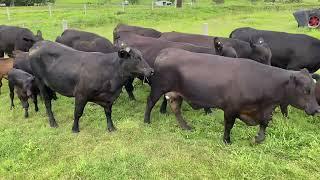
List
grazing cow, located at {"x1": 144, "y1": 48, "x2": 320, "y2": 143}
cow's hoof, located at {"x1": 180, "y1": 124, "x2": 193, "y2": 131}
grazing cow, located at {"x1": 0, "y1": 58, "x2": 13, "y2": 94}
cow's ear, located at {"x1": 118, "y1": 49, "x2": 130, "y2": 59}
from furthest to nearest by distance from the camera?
grazing cow, located at {"x1": 0, "y1": 58, "x2": 13, "y2": 94}
cow's hoof, located at {"x1": 180, "y1": 124, "x2": 193, "y2": 131}
cow's ear, located at {"x1": 118, "y1": 49, "x2": 130, "y2": 59}
grazing cow, located at {"x1": 144, "y1": 48, "x2": 320, "y2": 143}

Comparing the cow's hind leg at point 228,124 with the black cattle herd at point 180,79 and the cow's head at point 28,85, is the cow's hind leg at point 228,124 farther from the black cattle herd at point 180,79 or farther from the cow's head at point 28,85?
the cow's head at point 28,85

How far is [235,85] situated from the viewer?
6789 millimetres

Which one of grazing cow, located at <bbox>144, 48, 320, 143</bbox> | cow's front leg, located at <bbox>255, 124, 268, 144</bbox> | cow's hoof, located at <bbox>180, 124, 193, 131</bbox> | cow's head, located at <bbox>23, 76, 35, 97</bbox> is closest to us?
grazing cow, located at <bbox>144, 48, 320, 143</bbox>

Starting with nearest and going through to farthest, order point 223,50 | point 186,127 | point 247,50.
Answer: point 186,127
point 223,50
point 247,50

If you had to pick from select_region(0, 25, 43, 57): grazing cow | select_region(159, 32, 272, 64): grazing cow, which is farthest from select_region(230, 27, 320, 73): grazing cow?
select_region(0, 25, 43, 57): grazing cow

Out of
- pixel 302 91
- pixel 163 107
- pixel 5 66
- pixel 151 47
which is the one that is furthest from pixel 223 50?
pixel 5 66

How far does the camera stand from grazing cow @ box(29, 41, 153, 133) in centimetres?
737

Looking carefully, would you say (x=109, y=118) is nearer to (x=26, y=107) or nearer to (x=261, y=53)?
(x=26, y=107)

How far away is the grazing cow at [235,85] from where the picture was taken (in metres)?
6.56

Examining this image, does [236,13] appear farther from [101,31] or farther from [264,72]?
[264,72]

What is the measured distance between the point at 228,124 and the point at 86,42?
5376mm

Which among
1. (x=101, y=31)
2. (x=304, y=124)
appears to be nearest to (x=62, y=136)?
(x=304, y=124)

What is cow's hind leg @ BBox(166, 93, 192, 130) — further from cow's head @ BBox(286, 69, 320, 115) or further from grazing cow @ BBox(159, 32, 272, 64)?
cow's head @ BBox(286, 69, 320, 115)

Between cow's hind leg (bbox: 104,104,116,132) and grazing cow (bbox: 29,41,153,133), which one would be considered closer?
grazing cow (bbox: 29,41,153,133)
